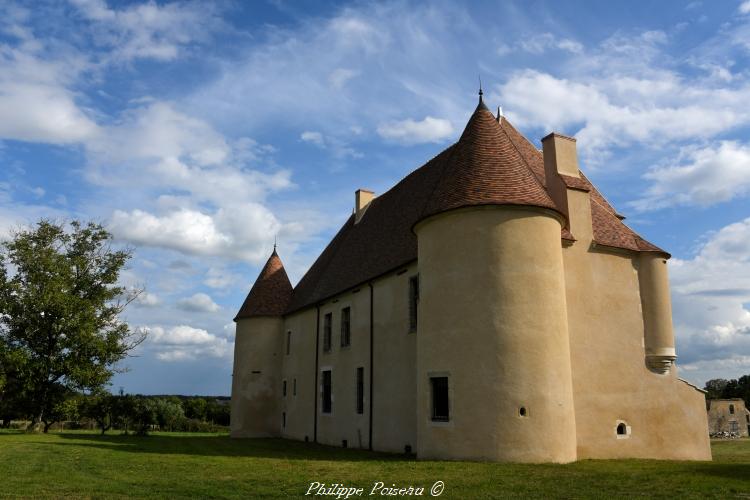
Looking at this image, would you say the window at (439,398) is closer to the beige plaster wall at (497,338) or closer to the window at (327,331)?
the beige plaster wall at (497,338)

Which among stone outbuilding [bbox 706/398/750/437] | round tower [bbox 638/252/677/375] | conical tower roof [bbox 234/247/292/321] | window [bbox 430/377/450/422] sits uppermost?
conical tower roof [bbox 234/247/292/321]

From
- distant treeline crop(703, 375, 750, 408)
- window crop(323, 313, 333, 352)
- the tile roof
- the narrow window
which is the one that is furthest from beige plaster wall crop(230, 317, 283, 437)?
distant treeline crop(703, 375, 750, 408)

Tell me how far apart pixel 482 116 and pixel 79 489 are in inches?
582

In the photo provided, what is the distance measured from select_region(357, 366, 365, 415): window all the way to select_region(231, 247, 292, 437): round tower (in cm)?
1064

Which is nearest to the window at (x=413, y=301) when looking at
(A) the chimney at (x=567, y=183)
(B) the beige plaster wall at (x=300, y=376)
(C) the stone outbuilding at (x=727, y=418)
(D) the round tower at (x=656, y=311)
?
(A) the chimney at (x=567, y=183)

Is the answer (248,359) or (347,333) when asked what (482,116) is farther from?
(248,359)

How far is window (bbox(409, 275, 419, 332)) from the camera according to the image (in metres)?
19.8

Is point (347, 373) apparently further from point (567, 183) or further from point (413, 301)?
point (567, 183)

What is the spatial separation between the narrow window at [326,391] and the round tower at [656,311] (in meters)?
13.1

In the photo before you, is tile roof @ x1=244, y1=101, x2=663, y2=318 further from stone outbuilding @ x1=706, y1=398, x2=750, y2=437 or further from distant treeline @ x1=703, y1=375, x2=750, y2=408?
distant treeline @ x1=703, y1=375, x2=750, y2=408

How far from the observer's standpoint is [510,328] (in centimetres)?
1568

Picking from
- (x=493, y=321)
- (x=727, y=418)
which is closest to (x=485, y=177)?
(x=493, y=321)

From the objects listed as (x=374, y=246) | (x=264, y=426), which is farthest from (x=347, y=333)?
(x=264, y=426)

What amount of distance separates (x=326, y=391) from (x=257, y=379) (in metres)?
7.66
